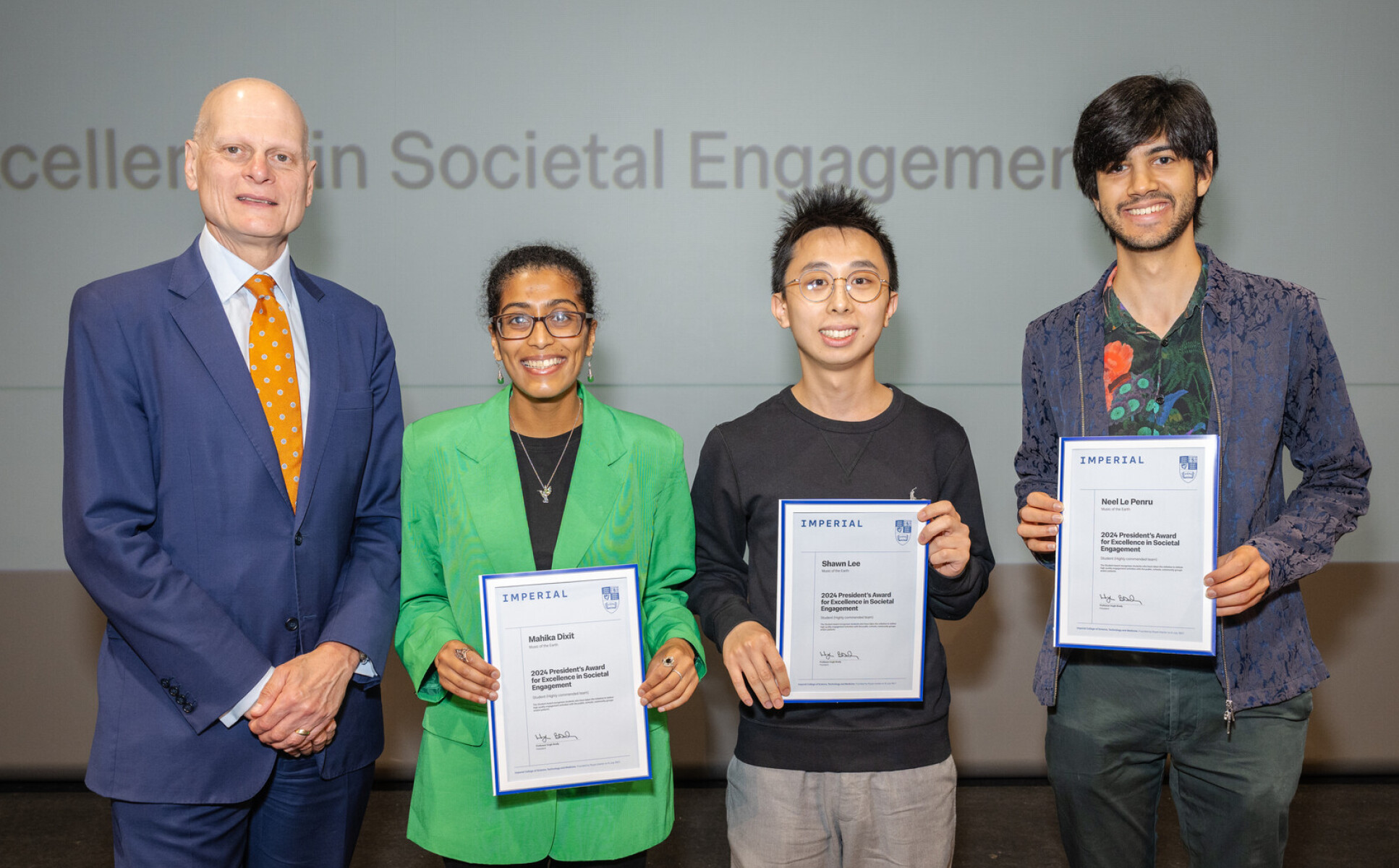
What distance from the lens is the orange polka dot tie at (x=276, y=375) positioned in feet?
6.17

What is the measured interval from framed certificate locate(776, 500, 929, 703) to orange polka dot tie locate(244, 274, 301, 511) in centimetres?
100

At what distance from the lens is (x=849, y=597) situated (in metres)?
1.81

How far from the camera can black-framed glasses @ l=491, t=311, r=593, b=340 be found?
6.41 ft

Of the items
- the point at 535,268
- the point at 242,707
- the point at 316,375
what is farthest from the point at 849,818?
the point at 316,375

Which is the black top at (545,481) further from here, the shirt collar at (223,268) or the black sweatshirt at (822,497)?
the shirt collar at (223,268)

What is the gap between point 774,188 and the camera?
13.1ft

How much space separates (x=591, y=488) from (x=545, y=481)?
0.13 m

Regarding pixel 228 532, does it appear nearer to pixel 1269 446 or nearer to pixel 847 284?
pixel 847 284

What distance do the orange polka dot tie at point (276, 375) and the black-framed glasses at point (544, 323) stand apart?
0.45 meters

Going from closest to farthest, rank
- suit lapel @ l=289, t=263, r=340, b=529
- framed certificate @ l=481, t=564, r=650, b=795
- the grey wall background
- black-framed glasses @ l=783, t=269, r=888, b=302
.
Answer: framed certificate @ l=481, t=564, r=650, b=795 → suit lapel @ l=289, t=263, r=340, b=529 → black-framed glasses @ l=783, t=269, r=888, b=302 → the grey wall background

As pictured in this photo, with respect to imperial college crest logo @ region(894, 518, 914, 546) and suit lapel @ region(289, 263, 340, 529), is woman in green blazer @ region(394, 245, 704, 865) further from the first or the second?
imperial college crest logo @ region(894, 518, 914, 546)

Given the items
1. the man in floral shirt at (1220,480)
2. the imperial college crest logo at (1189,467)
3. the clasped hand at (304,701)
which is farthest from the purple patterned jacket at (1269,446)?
the clasped hand at (304,701)
